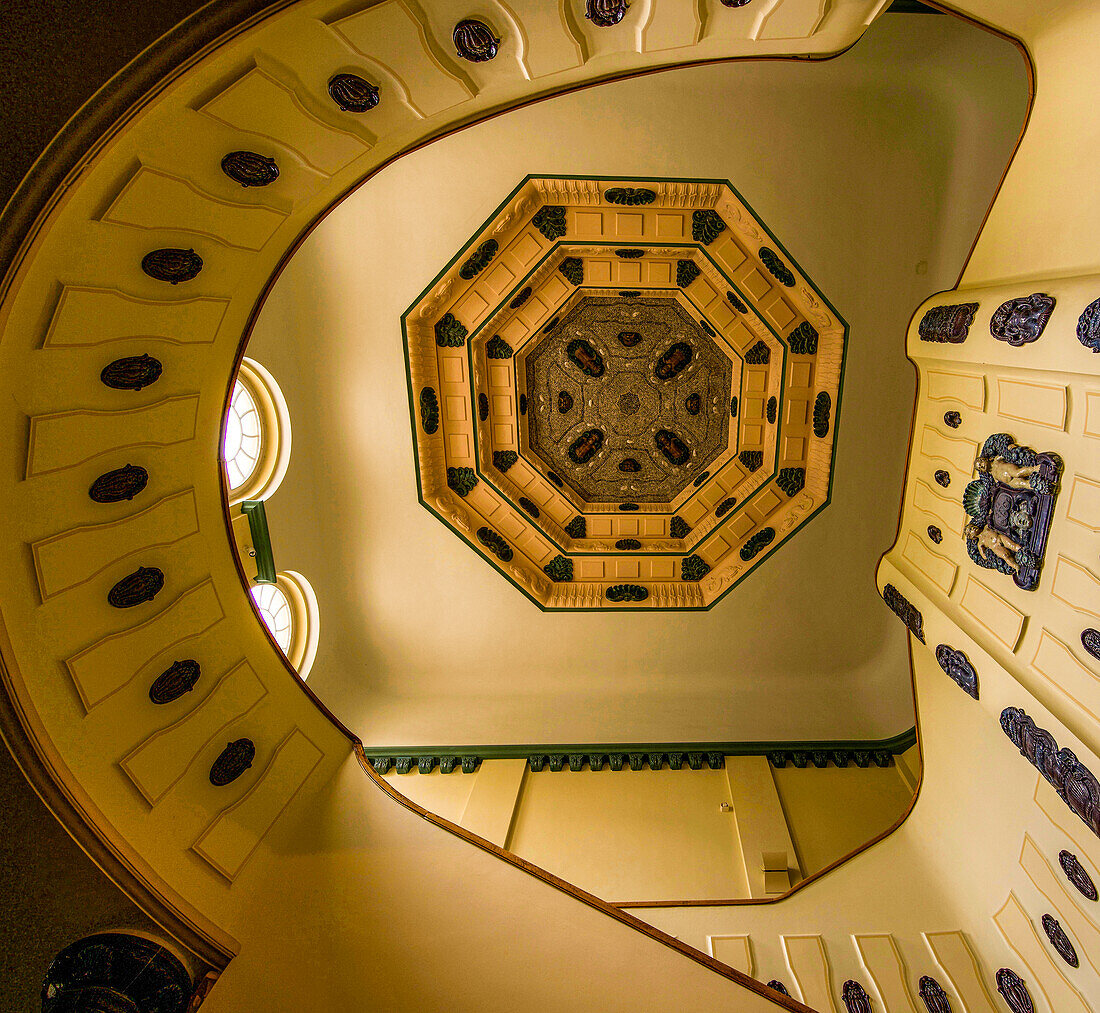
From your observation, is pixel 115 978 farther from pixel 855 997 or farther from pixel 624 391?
pixel 624 391

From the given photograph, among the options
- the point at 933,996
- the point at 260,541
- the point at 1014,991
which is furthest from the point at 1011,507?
the point at 260,541

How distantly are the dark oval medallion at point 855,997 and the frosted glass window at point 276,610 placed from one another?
25.3 ft

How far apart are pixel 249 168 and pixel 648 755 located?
9.16m

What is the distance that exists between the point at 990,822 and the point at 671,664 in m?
4.84

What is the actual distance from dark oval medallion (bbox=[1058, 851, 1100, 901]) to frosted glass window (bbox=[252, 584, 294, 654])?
8.76 metres

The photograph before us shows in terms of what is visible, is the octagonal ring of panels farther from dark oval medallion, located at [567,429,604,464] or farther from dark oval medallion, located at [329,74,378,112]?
dark oval medallion, located at [329,74,378,112]

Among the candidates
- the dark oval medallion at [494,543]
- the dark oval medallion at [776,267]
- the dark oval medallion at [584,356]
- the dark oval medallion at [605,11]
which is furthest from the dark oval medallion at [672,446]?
the dark oval medallion at [605,11]

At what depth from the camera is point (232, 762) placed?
4262mm

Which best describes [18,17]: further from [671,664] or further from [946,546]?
[671,664]

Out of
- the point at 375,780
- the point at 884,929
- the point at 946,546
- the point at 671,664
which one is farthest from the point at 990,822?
the point at 375,780

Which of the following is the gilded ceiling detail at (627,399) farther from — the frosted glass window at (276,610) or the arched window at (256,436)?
the frosted glass window at (276,610)

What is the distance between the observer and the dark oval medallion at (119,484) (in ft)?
11.7

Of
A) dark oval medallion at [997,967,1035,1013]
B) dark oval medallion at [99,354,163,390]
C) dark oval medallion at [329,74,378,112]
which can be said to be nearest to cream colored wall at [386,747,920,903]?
dark oval medallion at [997,967,1035,1013]

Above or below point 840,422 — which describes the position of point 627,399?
above
